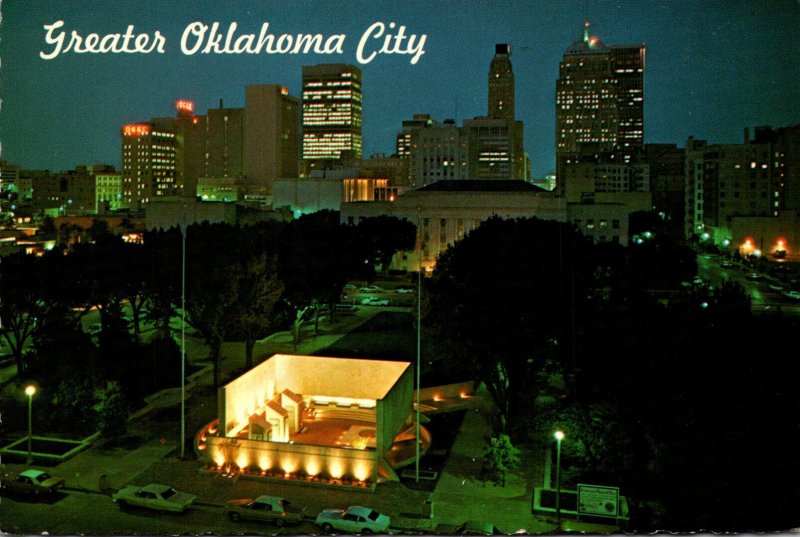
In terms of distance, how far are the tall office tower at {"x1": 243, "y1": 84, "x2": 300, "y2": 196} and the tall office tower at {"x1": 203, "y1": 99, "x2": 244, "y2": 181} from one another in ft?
33.2

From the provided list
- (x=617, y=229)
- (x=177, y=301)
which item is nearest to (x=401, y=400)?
(x=177, y=301)

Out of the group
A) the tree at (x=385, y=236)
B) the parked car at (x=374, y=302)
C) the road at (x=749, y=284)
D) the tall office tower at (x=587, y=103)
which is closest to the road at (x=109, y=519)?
the road at (x=749, y=284)

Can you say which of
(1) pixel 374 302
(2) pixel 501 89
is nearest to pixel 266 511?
(1) pixel 374 302

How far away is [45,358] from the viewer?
1625 cm

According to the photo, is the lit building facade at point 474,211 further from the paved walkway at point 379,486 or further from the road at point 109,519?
the road at point 109,519

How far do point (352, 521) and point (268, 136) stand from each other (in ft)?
352

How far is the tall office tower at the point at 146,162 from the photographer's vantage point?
98625mm

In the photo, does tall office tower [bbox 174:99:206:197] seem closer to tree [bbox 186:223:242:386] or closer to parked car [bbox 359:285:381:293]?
parked car [bbox 359:285:381:293]

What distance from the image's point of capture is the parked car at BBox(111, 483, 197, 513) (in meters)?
11.7

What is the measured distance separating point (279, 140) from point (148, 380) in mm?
99121

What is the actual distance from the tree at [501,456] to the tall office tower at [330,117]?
11376 cm

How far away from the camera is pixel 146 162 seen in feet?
330

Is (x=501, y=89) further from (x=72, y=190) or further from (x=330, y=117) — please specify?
(x=72, y=190)

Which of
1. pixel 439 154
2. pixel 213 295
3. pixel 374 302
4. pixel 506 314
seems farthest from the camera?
pixel 439 154
